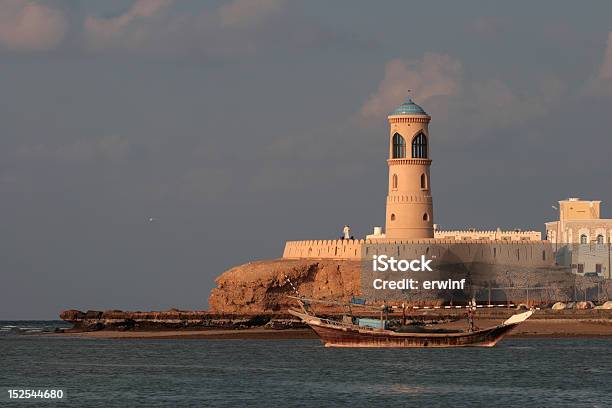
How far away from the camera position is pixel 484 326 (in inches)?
4525

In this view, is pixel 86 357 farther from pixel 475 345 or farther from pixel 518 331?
pixel 518 331

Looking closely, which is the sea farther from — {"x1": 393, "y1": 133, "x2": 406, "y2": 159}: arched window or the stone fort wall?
{"x1": 393, "y1": 133, "x2": 406, "y2": 159}: arched window

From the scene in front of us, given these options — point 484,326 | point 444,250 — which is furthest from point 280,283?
point 484,326

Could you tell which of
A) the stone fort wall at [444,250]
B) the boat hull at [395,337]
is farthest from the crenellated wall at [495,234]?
the boat hull at [395,337]

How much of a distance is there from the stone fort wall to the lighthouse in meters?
1.50

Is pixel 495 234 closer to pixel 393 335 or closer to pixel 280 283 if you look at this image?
pixel 280 283

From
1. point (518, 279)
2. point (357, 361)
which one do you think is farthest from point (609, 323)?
point (357, 361)

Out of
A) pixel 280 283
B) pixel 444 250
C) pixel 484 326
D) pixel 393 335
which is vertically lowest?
pixel 393 335

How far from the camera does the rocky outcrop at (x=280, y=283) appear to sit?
14150 cm

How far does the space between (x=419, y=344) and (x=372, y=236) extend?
53.4m

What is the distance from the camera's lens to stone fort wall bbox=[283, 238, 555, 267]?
139000 mm

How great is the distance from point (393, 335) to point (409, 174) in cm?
4131

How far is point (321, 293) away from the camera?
467 feet

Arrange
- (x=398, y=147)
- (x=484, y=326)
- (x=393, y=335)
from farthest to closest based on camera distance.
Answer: (x=398, y=147) → (x=484, y=326) → (x=393, y=335)
